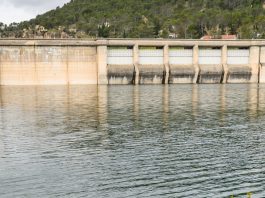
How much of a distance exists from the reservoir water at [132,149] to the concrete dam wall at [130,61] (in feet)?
69.8

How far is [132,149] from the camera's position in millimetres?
21547

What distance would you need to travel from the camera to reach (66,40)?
61594mm

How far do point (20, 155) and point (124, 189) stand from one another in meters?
6.83

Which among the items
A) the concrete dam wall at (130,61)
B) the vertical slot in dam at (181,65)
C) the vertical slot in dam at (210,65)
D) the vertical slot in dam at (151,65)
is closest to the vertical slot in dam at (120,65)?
the concrete dam wall at (130,61)

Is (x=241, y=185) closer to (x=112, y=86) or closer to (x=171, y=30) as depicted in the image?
(x=112, y=86)

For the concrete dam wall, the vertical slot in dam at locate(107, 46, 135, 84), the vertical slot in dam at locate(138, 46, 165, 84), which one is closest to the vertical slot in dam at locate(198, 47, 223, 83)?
the concrete dam wall

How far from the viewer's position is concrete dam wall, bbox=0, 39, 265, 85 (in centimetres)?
6056

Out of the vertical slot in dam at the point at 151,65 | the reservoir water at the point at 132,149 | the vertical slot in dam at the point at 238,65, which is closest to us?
the reservoir water at the point at 132,149

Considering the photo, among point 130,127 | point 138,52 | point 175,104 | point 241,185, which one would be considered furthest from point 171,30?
point 241,185

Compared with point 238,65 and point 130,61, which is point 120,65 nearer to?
point 130,61

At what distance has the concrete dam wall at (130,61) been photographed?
60562 mm

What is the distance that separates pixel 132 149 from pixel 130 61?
43.8 metres

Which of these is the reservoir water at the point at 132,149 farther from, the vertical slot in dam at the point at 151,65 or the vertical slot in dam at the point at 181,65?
the vertical slot in dam at the point at 181,65

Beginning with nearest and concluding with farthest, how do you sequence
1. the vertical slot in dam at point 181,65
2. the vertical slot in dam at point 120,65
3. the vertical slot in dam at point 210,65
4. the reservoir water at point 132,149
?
1. the reservoir water at point 132,149
2. the vertical slot in dam at point 120,65
3. the vertical slot in dam at point 181,65
4. the vertical slot in dam at point 210,65
